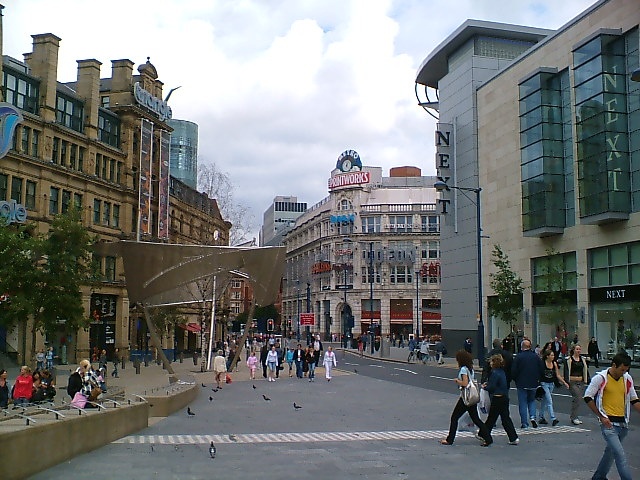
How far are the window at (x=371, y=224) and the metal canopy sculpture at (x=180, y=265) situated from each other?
207 feet

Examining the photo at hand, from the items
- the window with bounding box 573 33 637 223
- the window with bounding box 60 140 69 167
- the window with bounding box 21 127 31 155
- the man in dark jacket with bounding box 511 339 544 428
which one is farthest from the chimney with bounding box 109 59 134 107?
the man in dark jacket with bounding box 511 339 544 428

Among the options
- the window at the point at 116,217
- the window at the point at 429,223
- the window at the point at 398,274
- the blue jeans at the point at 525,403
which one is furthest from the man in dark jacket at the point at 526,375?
the window at the point at 398,274

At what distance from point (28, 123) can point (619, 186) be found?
34.2 m

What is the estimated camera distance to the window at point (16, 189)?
4309 cm

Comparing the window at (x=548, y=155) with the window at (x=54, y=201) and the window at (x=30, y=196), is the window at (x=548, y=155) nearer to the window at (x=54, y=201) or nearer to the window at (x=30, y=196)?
the window at (x=54, y=201)

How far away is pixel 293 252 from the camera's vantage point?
4998 inches

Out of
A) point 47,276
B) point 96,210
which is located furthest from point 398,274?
point 47,276

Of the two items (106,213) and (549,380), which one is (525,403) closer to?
(549,380)

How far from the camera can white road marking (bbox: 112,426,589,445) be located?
1279 cm

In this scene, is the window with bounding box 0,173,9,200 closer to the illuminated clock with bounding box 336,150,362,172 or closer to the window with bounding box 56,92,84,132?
the window with bounding box 56,92,84,132

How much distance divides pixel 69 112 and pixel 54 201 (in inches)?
267

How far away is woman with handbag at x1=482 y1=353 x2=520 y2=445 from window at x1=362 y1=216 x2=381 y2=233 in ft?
286

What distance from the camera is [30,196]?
147ft

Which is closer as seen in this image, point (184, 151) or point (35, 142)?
point (35, 142)
